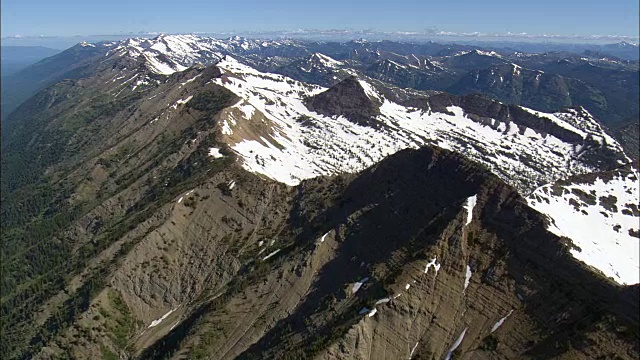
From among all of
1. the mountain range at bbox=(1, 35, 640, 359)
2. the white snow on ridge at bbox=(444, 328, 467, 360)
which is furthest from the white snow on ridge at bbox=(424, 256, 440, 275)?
the white snow on ridge at bbox=(444, 328, 467, 360)

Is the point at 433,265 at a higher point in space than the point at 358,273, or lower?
higher

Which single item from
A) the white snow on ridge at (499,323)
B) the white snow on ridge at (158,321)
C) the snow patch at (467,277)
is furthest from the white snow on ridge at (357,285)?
the white snow on ridge at (158,321)

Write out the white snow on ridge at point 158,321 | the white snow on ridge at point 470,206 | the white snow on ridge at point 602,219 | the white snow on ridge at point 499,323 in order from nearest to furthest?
1. the white snow on ridge at point 499,323
2. the white snow on ridge at point 470,206
3. the white snow on ridge at point 602,219
4. the white snow on ridge at point 158,321

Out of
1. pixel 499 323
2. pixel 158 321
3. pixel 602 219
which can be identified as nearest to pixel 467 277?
pixel 499 323

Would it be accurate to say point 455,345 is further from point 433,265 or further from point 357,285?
point 357,285

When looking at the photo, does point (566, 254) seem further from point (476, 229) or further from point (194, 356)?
point (194, 356)

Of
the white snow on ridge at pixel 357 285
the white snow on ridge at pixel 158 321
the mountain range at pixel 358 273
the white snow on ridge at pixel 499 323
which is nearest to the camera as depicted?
the white snow on ridge at pixel 499 323

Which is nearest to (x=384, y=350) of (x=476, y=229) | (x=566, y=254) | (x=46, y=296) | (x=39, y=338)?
(x=476, y=229)

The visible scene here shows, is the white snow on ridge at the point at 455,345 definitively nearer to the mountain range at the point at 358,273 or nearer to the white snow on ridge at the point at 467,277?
the mountain range at the point at 358,273

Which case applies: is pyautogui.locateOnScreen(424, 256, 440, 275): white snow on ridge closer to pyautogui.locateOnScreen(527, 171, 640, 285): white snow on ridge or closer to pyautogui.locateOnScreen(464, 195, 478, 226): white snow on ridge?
pyautogui.locateOnScreen(464, 195, 478, 226): white snow on ridge
